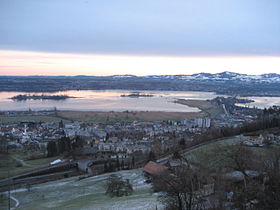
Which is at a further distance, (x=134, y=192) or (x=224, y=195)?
(x=134, y=192)

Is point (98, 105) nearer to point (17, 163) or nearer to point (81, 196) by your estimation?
point (17, 163)

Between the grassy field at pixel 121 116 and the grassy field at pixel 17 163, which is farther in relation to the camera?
the grassy field at pixel 121 116

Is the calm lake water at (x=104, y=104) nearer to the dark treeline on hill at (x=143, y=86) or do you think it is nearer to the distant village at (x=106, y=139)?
the distant village at (x=106, y=139)

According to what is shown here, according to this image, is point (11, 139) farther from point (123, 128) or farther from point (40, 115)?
point (40, 115)

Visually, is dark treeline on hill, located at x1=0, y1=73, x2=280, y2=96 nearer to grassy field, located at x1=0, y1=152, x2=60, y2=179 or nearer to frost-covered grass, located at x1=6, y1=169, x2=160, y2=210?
grassy field, located at x1=0, y1=152, x2=60, y2=179

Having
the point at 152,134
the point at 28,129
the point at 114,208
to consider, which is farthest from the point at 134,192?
the point at 28,129

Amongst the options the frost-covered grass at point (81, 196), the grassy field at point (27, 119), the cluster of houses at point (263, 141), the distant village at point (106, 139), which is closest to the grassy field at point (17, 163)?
the distant village at point (106, 139)

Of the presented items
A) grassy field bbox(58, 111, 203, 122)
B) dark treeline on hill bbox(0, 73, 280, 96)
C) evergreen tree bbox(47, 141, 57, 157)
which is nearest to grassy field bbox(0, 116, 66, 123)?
grassy field bbox(58, 111, 203, 122)

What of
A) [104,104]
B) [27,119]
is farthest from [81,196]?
[104,104]
